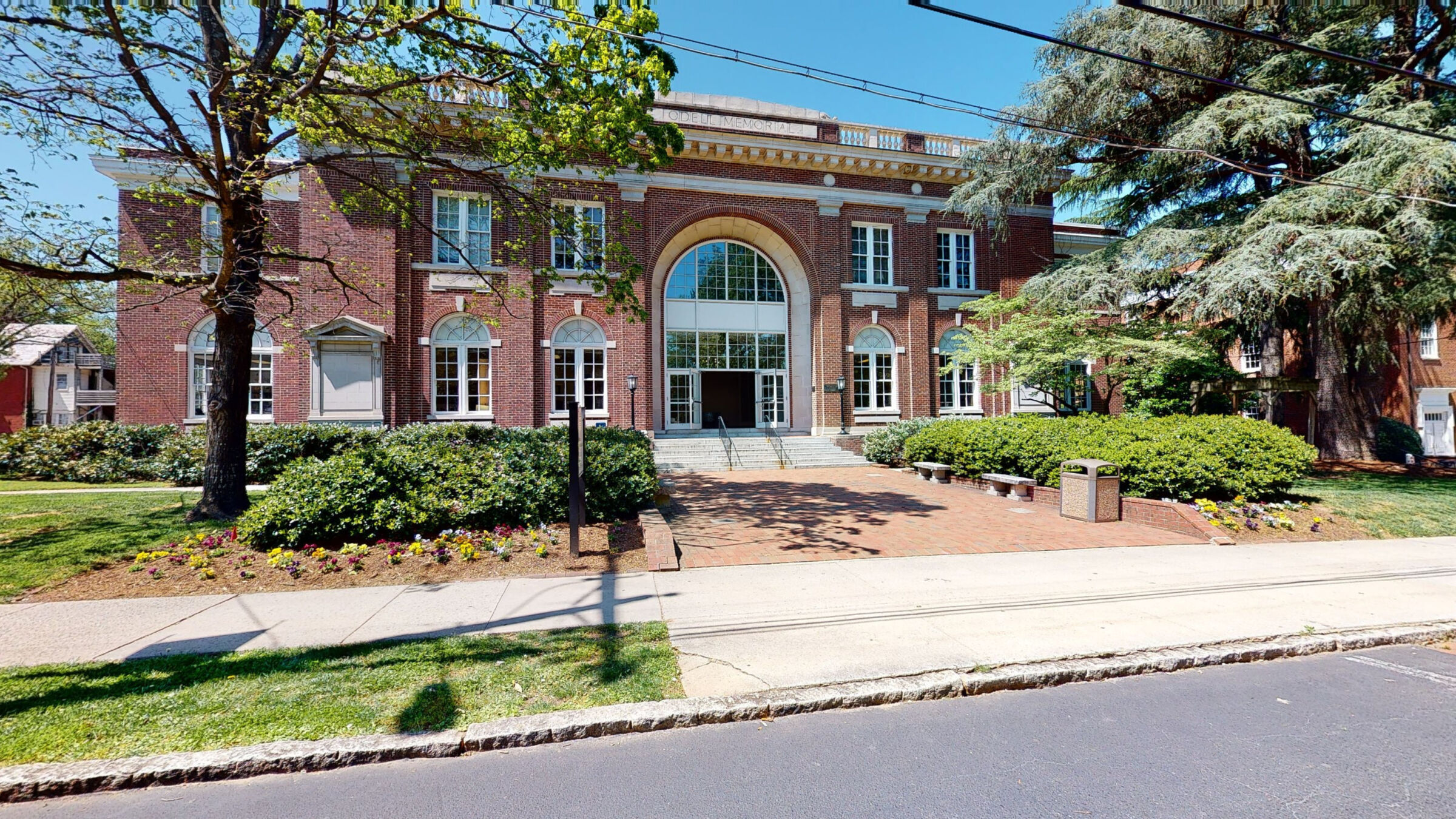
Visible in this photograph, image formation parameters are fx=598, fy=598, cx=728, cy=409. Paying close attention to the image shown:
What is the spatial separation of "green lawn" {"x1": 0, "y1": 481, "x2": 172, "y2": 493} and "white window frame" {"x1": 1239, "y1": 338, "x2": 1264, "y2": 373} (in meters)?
31.5

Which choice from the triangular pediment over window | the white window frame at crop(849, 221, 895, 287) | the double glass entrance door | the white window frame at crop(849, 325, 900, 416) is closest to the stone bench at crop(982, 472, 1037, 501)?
the white window frame at crop(849, 325, 900, 416)

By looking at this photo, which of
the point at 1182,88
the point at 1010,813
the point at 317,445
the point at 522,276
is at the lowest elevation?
the point at 1010,813

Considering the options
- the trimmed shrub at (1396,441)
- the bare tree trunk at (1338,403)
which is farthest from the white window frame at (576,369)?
the trimmed shrub at (1396,441)

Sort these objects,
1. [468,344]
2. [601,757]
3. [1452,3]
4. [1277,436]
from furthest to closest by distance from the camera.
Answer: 1. [468,344]
2. [1452,3]
3. [1277,436]
4. [601,757]

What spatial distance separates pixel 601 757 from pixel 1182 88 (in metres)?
20.9

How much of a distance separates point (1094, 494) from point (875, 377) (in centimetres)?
1348

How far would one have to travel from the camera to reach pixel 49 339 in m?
28.7

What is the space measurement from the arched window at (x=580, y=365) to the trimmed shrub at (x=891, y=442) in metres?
9.10

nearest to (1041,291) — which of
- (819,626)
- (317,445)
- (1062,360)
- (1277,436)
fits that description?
(1062,360)

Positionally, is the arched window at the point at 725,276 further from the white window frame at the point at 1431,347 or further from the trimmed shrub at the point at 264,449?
the white window frame at the point at 1431,347

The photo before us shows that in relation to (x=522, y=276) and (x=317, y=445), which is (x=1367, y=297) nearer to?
(x=522, y=276)

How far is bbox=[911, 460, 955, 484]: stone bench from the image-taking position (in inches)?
591

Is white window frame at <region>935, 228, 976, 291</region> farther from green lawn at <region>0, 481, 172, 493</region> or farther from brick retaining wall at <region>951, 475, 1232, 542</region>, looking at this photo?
green lawn at <region>0, 481, 172, 493</region>

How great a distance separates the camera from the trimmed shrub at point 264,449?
48.3 feet
